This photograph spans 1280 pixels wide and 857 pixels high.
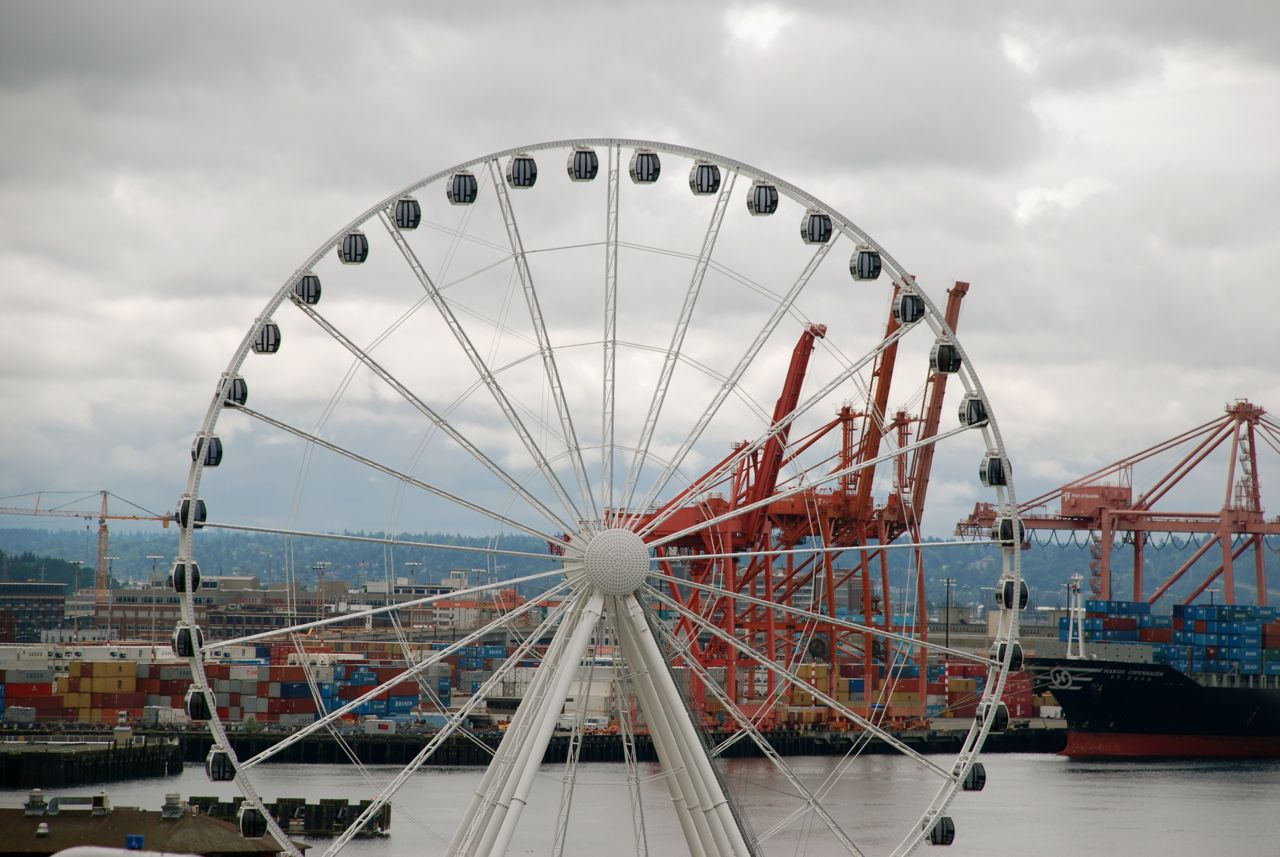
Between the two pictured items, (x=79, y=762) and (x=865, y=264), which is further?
(x=79, y=762)

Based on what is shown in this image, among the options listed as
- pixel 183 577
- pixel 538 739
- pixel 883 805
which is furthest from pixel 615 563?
pixel 883 805

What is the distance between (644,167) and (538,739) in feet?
35.4

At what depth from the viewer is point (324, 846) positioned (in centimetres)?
5616

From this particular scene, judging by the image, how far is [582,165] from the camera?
1481 inches

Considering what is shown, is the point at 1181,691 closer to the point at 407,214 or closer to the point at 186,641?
the point at 407,214

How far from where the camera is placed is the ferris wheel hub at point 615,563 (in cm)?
3400

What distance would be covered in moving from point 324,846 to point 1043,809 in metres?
26.0

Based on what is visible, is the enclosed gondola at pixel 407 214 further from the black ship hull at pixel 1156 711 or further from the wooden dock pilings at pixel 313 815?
the black ship hull at pixel 1156 711

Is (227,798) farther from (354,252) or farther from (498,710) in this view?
(498,710)

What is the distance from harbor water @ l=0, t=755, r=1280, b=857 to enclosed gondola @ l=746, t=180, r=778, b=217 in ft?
52.7

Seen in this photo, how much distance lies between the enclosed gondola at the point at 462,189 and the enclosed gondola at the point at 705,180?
3.96 m

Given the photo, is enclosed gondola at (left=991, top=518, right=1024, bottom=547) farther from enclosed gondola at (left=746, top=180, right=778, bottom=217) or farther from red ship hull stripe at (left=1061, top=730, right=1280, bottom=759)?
red ship hull stripe at (left=1061, top=730, right=1280, bottom=759)

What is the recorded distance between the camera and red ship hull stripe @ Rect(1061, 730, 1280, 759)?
99.2 m

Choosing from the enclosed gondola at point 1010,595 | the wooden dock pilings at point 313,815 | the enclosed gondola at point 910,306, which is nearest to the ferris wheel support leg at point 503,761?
the enclosed gondola at point 1010,595
